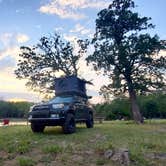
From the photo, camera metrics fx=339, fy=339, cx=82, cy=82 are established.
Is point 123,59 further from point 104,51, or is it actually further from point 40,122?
point 40,122

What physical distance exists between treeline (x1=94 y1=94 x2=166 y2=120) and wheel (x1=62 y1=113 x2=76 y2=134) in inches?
1167

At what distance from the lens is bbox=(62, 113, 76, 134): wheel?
13891 mm

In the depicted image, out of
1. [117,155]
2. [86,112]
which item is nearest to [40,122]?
[86,112]

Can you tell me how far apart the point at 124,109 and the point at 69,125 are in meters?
42.9

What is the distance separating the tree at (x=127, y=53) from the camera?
28.8 metres

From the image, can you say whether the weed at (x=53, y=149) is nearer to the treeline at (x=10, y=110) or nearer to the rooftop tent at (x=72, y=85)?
the rooftop tent at (x=72, y=85)

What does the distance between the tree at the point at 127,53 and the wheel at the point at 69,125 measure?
14.9 meters

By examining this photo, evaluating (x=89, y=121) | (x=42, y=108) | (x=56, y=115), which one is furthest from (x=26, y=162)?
(x=89, y=121)

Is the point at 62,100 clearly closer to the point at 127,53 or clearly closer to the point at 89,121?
the point at 89,121

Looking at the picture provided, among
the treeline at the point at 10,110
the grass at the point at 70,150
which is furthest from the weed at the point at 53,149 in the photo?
the treeline at the point at 10,110

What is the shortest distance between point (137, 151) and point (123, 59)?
60.2ft

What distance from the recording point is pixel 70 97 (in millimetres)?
15562

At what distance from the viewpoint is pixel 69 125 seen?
14156 millimetres

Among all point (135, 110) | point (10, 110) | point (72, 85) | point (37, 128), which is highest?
point (10, 110)
